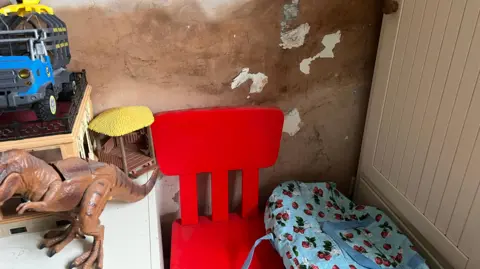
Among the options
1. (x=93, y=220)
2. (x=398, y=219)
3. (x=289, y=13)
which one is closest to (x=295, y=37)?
(x=289, y=13)

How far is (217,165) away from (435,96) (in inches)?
25.7

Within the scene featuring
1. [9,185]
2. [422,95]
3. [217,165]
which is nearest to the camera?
[9,185]

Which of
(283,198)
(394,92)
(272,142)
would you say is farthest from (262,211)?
(394,92)

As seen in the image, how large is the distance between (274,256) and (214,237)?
0.20 metres

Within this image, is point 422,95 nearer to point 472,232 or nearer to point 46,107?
point 472,232

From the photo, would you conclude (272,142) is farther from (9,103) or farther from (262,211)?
(9,103)

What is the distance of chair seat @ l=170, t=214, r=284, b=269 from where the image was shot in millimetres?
1178

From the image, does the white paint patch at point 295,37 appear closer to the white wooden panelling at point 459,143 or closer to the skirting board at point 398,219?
the white wooden panelling at point 459,143

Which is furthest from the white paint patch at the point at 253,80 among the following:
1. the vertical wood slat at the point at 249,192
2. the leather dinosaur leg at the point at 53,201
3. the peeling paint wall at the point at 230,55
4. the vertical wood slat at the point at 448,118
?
the leather dinosaur leg at the point at 53,201

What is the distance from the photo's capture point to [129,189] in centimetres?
94

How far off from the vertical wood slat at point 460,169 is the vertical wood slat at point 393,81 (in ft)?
0.83

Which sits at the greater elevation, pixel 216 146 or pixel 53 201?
pixel 53 201

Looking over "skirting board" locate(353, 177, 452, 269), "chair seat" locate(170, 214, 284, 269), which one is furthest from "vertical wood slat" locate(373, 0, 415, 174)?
"chair seat" locate(170, 214, 284, 269)

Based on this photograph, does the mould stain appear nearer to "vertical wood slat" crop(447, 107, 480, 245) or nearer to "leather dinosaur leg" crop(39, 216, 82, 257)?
"vertical wood slat" crop(447, 107, 480, 245)
